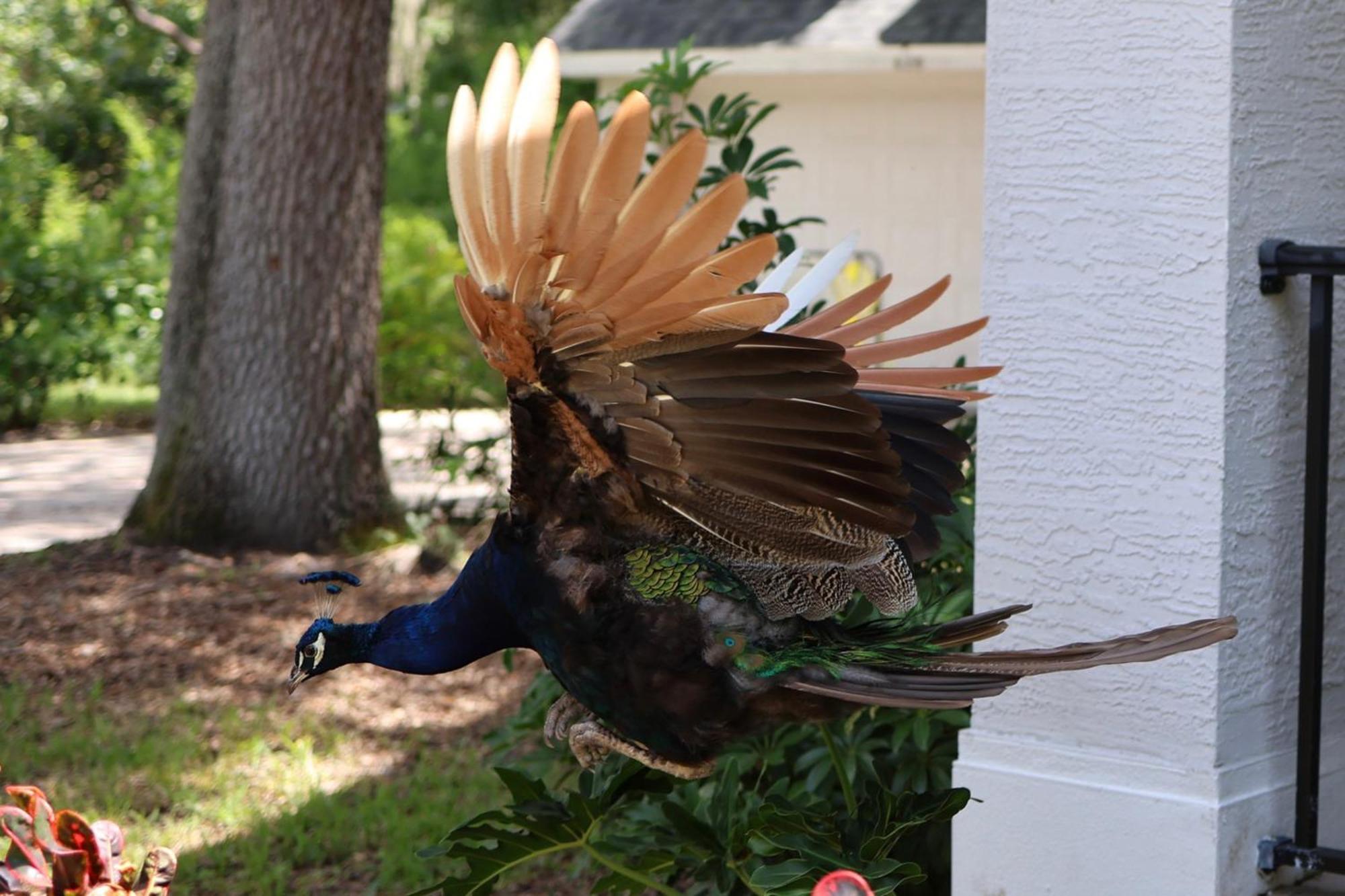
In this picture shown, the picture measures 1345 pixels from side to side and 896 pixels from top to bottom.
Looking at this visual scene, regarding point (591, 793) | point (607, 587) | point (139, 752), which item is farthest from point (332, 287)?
point (607, 587)

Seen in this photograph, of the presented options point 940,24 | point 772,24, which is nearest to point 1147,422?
point 940,24

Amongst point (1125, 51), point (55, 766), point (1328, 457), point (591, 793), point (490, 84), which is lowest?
point (55, 766)

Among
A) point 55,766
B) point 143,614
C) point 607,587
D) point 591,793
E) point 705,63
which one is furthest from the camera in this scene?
point 143,614

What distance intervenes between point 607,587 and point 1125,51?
4.95 feet

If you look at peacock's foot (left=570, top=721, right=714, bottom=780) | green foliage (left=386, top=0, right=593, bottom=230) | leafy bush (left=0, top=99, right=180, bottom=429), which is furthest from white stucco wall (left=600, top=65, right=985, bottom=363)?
peacock's foot (left=570, top=721, right=714, bottom=780)

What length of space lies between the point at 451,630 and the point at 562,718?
0.35 meters

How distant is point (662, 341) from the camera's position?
2.51 meters

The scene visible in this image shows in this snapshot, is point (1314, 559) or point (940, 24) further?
point (940, 24)

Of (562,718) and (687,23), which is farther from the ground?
(687,23)

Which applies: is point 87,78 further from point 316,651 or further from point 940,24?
point 316,651

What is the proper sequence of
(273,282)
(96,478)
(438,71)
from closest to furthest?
(273,282) → (96,478) → (438,71)

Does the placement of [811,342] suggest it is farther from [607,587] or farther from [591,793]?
[591,793]

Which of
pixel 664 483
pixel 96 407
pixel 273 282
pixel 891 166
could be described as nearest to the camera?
pixel 664 483

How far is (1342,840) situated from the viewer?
3465 millimetres
